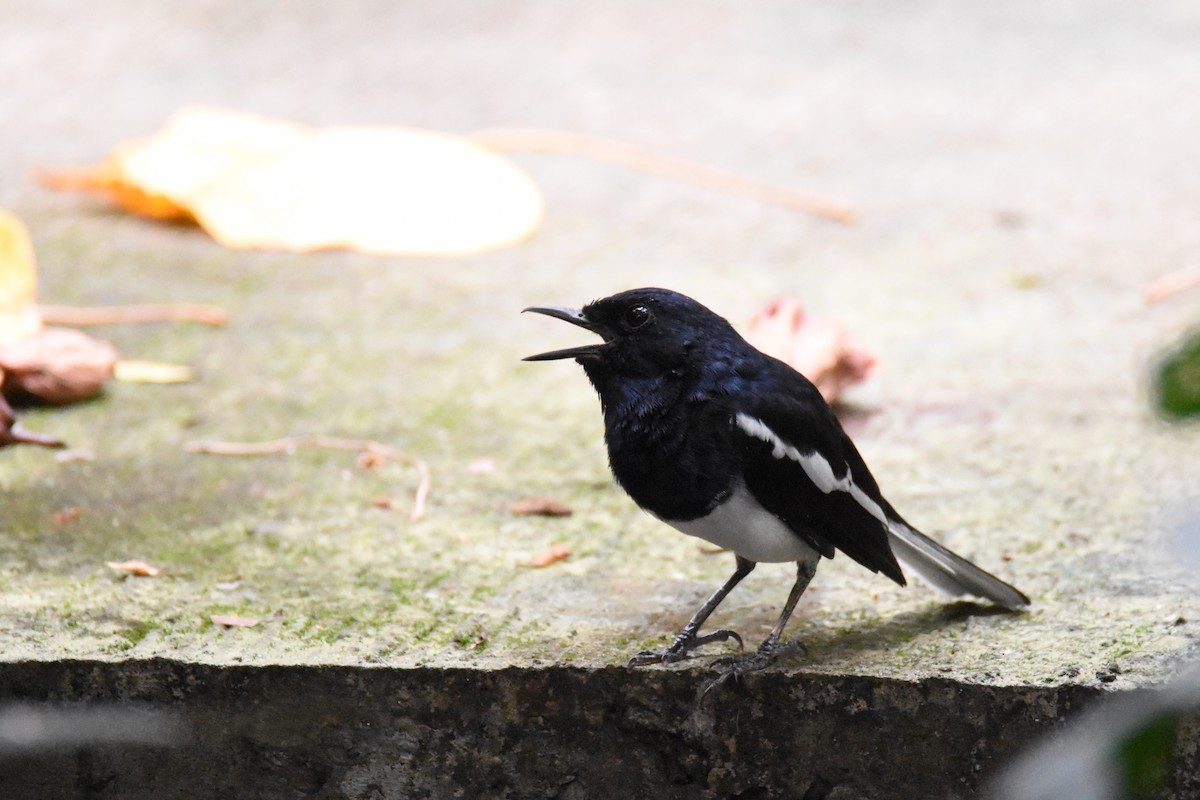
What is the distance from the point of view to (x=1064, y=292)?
442 cm

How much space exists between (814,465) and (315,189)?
9.83ft

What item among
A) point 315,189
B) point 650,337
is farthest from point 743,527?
point 315,189

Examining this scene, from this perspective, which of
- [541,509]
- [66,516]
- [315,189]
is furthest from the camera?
[315,189]

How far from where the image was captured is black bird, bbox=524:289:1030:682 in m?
2.39

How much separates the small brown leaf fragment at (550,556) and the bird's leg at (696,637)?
14.8 inches

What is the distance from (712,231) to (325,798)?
3196 mm

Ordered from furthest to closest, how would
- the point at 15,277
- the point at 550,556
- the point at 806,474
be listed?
1. the point at 15,277
2. the point at 550,556
3. the point at 806,474

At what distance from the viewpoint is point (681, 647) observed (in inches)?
93.5

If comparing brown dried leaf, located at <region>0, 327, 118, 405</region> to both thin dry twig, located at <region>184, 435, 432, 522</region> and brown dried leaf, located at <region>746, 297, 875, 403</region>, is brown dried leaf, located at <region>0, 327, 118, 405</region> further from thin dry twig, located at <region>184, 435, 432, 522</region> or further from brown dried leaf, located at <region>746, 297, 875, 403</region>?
brown dried leaf, located at <region>746, 297, 875, 403</region>

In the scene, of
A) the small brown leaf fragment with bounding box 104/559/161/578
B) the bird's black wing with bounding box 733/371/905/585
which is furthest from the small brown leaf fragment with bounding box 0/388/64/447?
the bird's black wing with bounding box 733/371/905/585

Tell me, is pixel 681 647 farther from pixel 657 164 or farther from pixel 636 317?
pixel 657 164

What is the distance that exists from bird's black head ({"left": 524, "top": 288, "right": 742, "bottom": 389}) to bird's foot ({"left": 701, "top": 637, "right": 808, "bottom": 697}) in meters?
0.54

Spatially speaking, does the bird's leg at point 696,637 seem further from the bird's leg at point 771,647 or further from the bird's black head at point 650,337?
the bird's black head at point 650,337

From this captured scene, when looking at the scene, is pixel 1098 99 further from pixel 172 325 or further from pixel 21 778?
pixel 21 778
